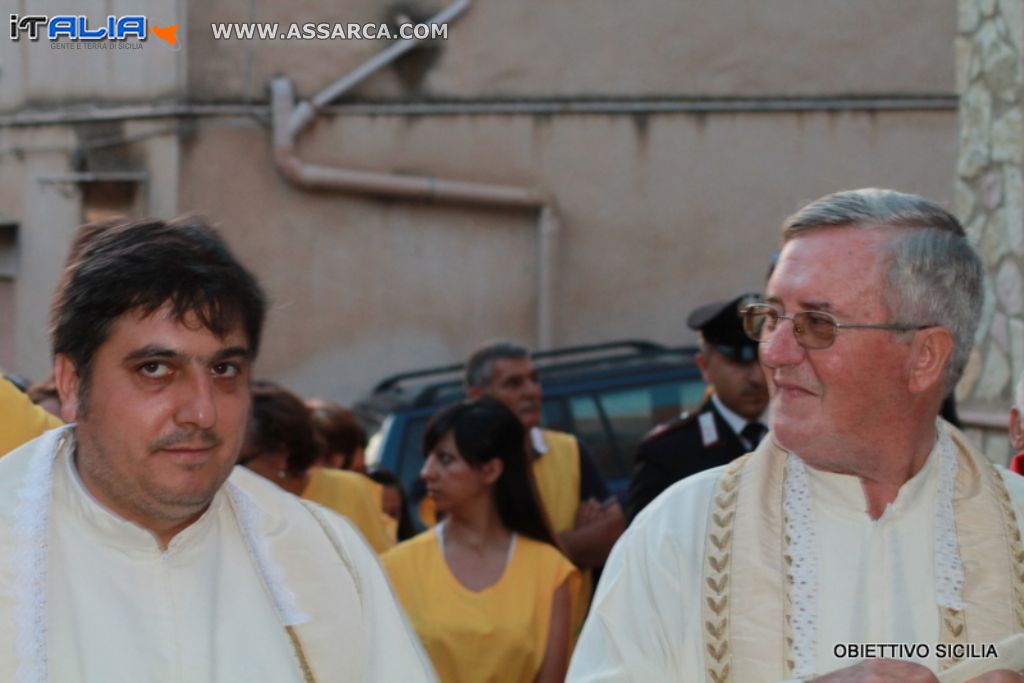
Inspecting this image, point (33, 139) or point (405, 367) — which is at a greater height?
point (33, 139)

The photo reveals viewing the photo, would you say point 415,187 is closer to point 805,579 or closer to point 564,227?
point 564,227

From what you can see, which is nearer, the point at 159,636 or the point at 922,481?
the point at 159,636

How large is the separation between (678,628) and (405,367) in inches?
418

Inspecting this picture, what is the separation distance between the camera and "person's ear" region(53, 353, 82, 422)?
3209mm

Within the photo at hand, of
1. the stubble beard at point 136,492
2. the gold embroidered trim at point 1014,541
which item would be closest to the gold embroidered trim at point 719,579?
the gold embroidered trim at point 1014,541

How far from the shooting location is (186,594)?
10.5 ft

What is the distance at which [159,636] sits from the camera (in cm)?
313

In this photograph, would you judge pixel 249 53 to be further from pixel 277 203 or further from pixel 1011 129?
pixel 1011 129

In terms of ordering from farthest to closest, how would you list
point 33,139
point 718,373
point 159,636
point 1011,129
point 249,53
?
point 33,139 → point 249,53 → point 1011,129 → point 718,373 → point 159,636

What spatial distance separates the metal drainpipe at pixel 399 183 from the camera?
13.3 meters

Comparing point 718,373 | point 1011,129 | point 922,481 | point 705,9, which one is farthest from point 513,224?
point 922,481

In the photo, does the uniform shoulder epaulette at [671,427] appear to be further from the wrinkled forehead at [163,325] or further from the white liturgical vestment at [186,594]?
the wrinkled forehead at [163,325]

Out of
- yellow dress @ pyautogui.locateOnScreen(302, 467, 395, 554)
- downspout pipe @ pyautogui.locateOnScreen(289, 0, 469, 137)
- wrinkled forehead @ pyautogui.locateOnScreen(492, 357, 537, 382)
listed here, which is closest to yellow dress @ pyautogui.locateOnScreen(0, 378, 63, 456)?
yellow dress @ pyautogui.locateOnScreen(302, 467, 395, 554)

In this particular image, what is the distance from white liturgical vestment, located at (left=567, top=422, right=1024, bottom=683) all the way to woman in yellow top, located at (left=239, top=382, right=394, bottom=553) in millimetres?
2662
